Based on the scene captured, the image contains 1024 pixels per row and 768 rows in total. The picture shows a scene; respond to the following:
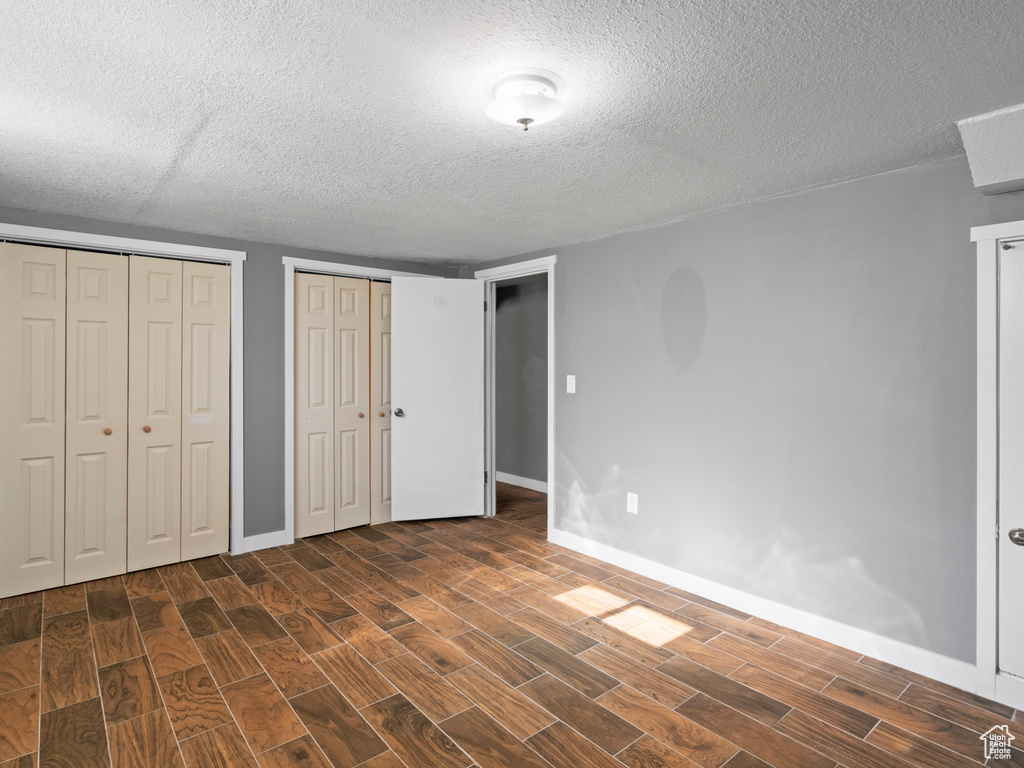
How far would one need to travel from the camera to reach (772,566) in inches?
116

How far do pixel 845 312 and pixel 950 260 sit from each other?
44 cm

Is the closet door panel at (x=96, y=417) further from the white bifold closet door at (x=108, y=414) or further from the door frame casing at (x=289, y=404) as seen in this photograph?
the door frame casing at (x=289, y=404)

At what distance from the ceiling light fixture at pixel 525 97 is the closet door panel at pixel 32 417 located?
→ 2979mm

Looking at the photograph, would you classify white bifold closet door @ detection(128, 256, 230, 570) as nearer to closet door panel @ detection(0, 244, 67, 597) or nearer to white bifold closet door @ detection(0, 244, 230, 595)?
white bifold closet door @ detection(0, 244, 230, 595)

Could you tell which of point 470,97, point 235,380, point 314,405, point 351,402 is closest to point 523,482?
point 351,402

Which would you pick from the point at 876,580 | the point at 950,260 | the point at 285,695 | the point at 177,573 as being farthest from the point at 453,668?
the point at 950,260

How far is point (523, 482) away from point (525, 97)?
16.0ft

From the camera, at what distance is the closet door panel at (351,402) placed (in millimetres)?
4453

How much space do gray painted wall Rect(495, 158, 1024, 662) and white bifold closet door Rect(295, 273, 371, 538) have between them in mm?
1891

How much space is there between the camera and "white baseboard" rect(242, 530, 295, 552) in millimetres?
4004

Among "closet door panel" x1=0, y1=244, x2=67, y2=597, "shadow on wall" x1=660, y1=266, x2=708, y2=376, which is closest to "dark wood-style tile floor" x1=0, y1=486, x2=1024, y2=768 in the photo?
"closet door panel" x1=0, y1=244, x2=67, y2=597

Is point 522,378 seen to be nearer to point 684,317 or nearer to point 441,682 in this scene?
point 684,317

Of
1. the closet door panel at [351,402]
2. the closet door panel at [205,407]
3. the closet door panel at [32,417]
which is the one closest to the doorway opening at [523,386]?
the closet door panel at [351,402]

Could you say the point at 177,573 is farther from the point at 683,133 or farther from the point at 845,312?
the point at 845,312
